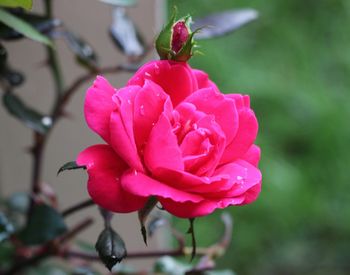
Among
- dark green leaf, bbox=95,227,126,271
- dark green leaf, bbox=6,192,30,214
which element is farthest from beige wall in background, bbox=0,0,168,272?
dark green leaf, bbox=95,227,126,271

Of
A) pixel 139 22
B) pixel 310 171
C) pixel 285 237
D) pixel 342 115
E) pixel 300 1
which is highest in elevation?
pixel 139 22

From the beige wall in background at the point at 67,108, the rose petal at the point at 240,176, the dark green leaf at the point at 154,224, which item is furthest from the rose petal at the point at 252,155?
the beige wall in background at the point at 67,108

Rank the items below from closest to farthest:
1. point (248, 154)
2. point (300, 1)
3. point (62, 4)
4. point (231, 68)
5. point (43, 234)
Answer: point (248, 154), point (43, 234), point (62, 4), point (231, 68), point (300, 1)

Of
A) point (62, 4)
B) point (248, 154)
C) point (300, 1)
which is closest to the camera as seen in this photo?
point (248, 154)

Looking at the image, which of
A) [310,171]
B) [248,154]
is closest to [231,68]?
[310,171]

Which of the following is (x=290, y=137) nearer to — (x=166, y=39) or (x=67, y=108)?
(x=67, y=108)

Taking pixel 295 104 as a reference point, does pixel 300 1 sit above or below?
above

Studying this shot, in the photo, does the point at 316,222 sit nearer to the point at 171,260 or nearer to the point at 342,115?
the point at 342,115

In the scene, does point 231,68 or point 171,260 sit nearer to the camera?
point 171,260
